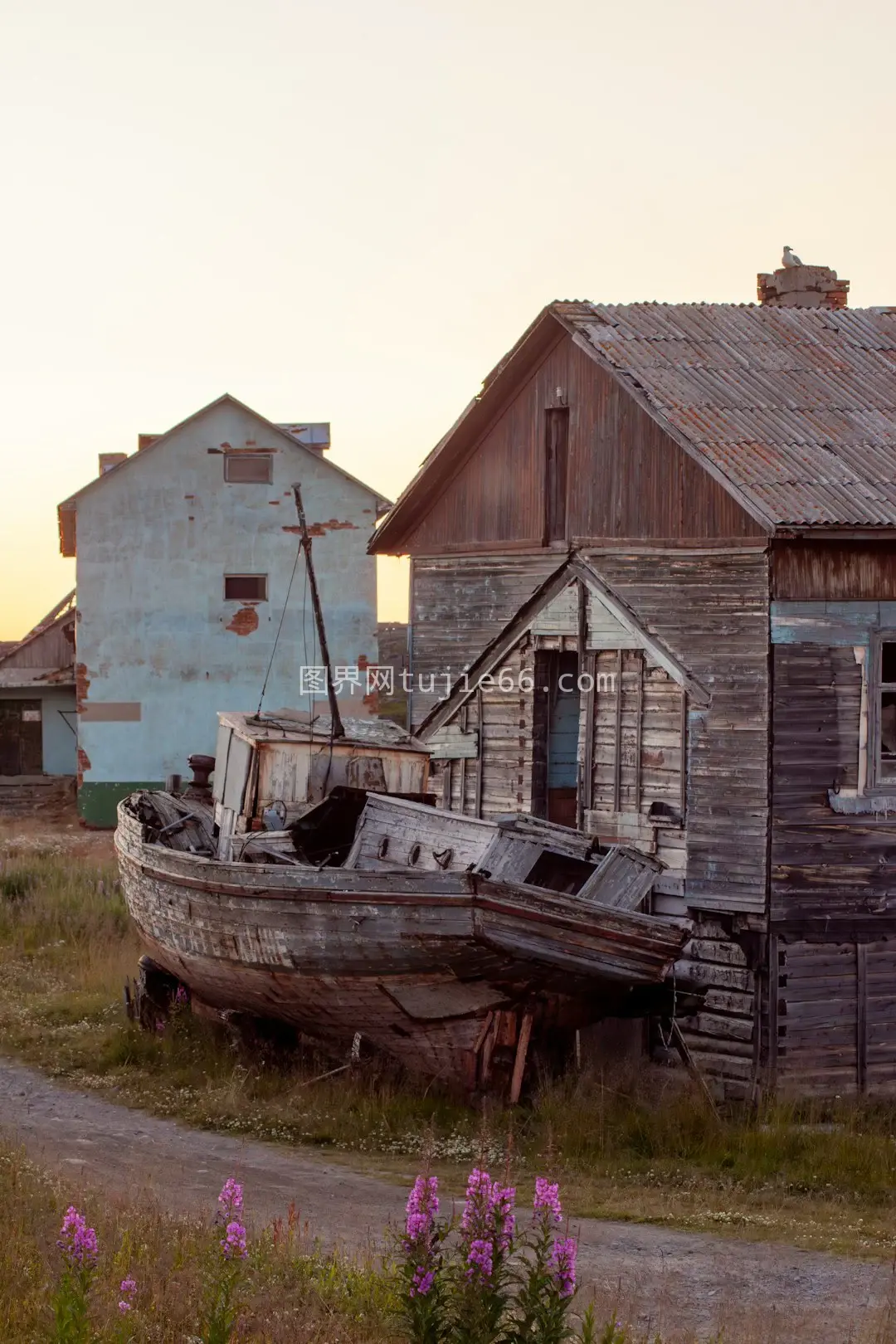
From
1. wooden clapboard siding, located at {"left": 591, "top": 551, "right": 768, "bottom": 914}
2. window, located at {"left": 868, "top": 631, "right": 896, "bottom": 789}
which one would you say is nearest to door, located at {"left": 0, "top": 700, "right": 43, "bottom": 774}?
wooden clapboard siding, located at {"left": 591, "top": 551, "right": 768, "bottom": 914}

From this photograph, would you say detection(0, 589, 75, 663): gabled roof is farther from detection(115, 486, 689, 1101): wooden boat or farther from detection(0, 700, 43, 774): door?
detection(115, 486, 689, 1101): wooden boat

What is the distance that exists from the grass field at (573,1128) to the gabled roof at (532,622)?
3737 mm

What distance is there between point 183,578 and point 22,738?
24.9 feet

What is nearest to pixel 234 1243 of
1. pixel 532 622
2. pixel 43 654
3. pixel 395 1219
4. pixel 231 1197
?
pixel 231 1197

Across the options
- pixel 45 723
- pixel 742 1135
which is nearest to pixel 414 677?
pixel 742 1135

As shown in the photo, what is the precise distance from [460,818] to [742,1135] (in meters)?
3.50

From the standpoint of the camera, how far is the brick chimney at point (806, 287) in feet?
67.0

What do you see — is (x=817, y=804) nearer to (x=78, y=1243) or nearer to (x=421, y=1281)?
(x=421, y=1281)

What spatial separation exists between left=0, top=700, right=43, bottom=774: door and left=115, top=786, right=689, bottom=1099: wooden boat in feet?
81.3

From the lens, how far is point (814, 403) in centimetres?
1664

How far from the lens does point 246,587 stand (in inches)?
1404

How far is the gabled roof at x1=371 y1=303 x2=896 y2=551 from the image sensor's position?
15.0m

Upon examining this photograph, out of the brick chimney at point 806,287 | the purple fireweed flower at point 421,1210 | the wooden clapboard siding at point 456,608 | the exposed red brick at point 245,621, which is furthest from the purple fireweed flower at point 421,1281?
the exposed red brick at point 245,621

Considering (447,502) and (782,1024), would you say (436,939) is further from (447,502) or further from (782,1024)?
(447,502)
